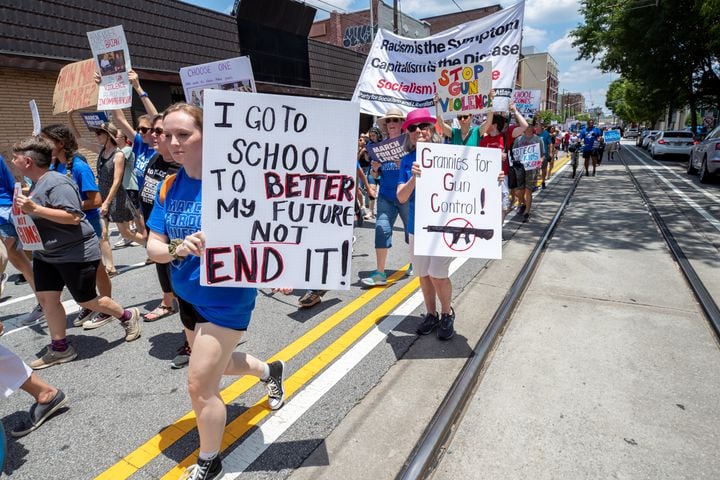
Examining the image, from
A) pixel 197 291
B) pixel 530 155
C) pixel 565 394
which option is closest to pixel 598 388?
pixel 565 394

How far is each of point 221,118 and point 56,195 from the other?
200 centimetres

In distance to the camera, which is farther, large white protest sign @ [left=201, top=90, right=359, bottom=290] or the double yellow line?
the double yellow line

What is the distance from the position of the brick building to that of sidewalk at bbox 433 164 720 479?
36.5ft

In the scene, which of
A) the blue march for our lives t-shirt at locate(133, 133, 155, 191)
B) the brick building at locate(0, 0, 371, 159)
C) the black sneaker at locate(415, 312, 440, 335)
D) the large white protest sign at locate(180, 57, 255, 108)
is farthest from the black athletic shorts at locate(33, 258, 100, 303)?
the brick building at locate(0, 0, 371, 159)

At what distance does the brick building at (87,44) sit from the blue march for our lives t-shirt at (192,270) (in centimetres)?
992

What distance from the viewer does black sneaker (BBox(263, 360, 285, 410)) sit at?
9.01ft

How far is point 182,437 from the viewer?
2.51 m

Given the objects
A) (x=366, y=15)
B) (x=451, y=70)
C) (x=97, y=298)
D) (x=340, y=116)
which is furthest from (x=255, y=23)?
(x=366, y=15)

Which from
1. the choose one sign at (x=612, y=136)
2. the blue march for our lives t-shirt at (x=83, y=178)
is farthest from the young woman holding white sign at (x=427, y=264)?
the choose one sign at (x=612, y=136)

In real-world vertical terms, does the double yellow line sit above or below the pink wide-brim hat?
below

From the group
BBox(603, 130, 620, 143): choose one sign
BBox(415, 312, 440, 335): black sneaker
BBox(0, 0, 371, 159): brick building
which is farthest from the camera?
BBox(603, 130, 620, 143): choose one sign

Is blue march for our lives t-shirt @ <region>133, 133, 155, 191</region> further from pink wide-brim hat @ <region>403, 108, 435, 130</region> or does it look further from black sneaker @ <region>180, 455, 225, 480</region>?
black sneaker @ <region>180, 455, 225, 480</region>

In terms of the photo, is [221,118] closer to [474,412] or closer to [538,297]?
[474,412]

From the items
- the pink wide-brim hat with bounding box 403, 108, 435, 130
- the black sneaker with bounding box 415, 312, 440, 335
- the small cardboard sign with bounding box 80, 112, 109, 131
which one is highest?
the small cardboard sign with bounding box 80, 112, 109, 131
